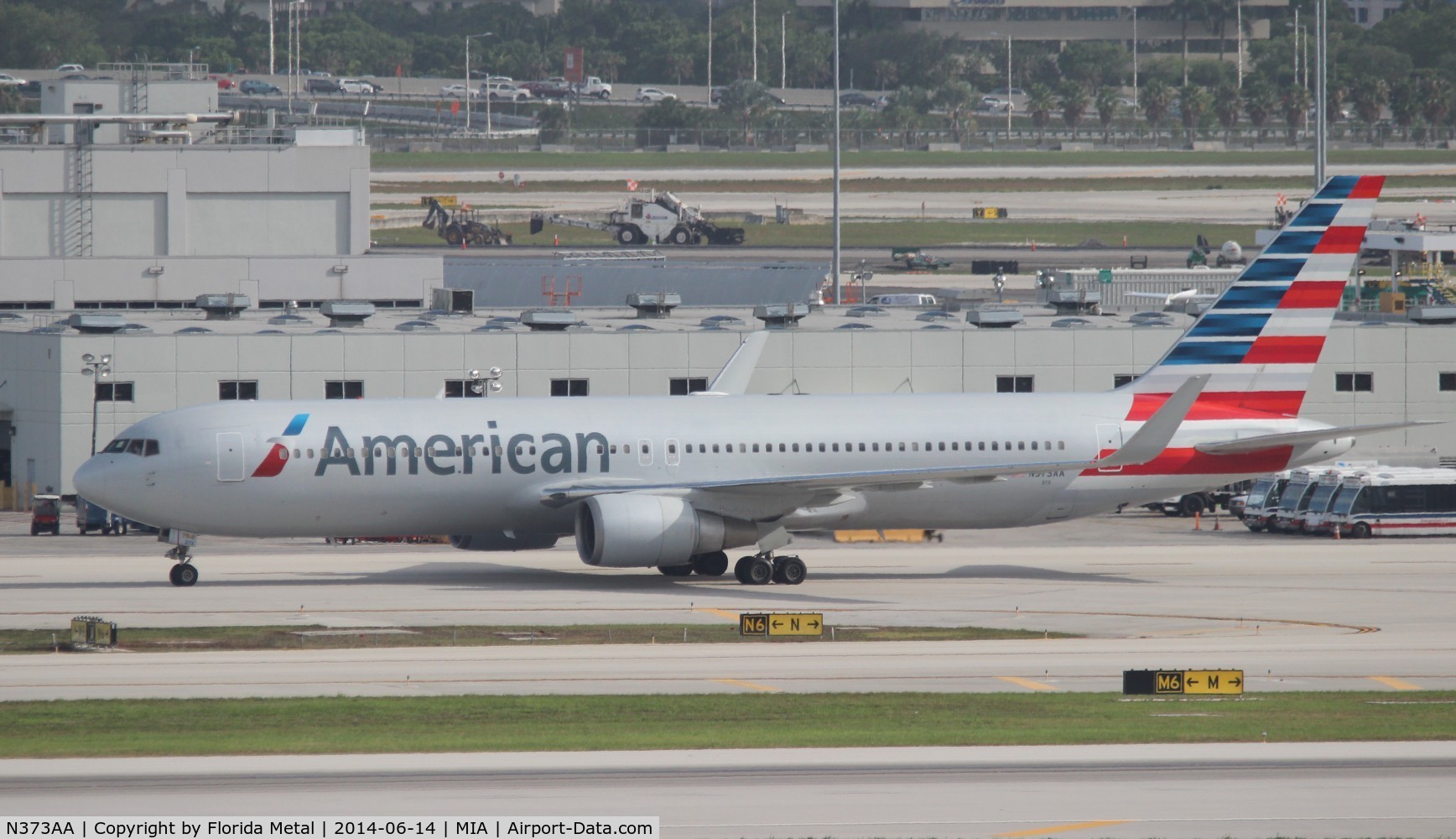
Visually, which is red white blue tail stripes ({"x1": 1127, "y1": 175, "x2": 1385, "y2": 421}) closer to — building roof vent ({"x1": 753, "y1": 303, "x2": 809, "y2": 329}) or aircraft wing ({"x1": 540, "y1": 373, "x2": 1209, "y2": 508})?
aircraft wing ({"x1": 540, "y1": 373, "x2": 1209, "y2": 508})

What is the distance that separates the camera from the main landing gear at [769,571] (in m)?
45.3

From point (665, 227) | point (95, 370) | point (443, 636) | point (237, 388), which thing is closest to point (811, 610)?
point (443, 636)

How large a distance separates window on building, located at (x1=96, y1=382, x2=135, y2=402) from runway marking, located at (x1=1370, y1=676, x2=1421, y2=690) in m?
43.0

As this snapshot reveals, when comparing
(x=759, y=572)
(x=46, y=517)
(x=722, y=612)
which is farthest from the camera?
(x=46, y=517)

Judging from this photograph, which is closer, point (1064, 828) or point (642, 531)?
point (1064, 828)

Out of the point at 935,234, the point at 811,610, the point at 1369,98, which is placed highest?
the point at 1369,98

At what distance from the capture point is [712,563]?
1847 inches

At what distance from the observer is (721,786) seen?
23.4m

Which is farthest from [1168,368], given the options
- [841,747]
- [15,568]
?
[15,568]

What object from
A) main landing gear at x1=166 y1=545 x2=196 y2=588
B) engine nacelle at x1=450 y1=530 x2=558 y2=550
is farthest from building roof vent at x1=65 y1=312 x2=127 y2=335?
engine nacelle at x1=450 y1=530 x2=558 y2=550

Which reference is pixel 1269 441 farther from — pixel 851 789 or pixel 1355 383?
pixel 851 789

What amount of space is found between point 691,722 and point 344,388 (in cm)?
3760

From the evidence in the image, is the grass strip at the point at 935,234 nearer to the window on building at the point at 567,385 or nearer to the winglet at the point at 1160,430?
the window on building at the point at 567,385

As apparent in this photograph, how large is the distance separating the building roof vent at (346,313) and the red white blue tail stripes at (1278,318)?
2870cm
